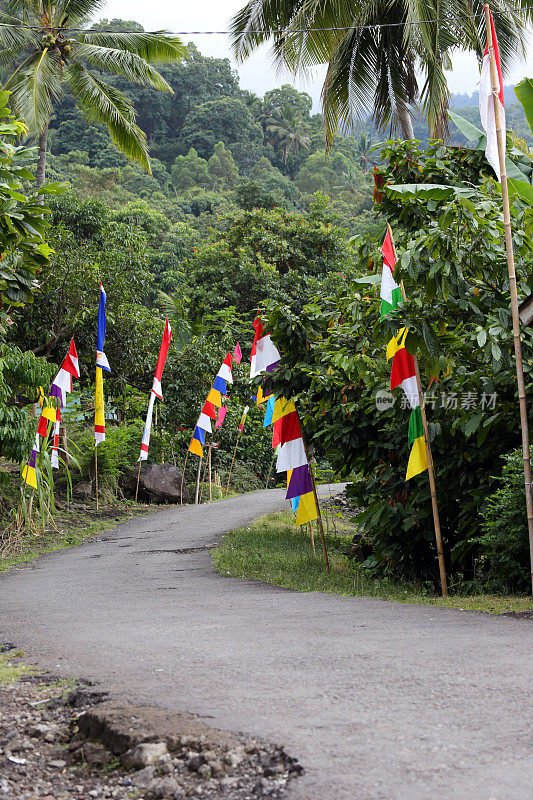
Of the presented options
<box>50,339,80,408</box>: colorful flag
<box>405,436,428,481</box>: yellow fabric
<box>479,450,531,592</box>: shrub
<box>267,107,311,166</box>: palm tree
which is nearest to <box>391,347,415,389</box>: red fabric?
<box>405,436,428,481</box>: yellow fabric

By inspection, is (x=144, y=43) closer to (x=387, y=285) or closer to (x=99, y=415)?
(x=99, y=415)

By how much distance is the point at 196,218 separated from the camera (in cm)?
4003

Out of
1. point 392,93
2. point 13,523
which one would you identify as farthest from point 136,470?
point 392,93

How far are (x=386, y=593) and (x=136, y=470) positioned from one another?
13442 mm

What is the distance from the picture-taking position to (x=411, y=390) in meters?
7.52

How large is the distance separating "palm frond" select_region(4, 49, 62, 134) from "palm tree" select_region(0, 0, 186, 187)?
0.02 m

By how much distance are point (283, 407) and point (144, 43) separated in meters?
13.0

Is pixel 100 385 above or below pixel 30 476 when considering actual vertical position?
above

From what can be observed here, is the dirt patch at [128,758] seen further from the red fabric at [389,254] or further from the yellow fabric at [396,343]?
the red fabric at [389,254]

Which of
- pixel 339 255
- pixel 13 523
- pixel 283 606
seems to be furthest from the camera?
pixel 339 255

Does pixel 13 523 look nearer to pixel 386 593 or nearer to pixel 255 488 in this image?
pixel 386 593

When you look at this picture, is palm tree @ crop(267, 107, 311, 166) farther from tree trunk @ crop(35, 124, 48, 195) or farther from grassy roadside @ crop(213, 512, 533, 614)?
grassy roadside @ crop(213, 512, 533, 614)

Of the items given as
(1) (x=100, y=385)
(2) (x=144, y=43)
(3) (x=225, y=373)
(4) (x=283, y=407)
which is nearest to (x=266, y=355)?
(4) (x=283, y=407)

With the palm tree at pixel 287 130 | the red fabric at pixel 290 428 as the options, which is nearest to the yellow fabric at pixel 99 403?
the red fabric at pixel 290 428
